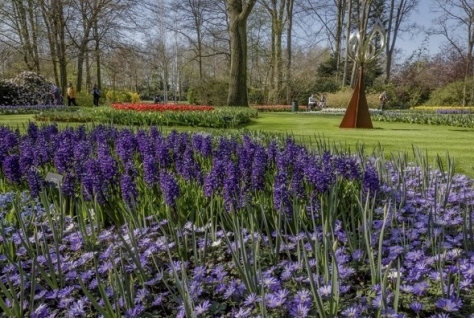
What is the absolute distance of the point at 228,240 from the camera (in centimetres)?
188

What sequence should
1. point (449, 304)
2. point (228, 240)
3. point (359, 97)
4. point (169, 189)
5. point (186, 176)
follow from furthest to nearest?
point (359, 97), point (186, 176), point (169, 189), point (228, 240), point (449, 304)

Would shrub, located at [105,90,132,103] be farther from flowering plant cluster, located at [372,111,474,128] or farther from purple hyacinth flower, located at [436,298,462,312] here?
purple hyacinth flower, located at [436,298,462,312]

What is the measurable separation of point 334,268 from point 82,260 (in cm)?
137

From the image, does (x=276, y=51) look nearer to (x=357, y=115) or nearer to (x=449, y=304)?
(x=357, y=115)

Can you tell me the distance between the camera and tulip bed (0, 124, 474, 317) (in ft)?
5.95

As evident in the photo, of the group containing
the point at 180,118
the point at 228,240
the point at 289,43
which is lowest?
the point at 228,240

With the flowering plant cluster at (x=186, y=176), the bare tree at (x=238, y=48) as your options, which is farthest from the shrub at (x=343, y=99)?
the flowering plant cluster at (x=186, y=176)

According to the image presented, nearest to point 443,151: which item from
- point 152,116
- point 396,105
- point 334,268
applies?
point 334,268

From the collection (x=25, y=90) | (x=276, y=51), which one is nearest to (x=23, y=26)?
(x=25, y=90)

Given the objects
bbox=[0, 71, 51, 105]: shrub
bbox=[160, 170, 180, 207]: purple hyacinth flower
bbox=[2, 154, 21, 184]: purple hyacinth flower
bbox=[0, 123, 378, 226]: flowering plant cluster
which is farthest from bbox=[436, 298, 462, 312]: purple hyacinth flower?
bbox=[0, 71, 51, 105]: shrub

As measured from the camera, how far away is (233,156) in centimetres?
418

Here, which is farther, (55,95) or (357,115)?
(55,95)

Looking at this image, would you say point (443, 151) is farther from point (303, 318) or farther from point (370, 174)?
point (303, 318)

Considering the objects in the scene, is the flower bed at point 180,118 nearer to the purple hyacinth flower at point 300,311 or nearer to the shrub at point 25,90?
the purple hyacinth flower at point 300,311
